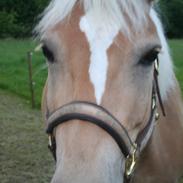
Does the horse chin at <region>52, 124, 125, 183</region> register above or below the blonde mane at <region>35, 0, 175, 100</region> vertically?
below

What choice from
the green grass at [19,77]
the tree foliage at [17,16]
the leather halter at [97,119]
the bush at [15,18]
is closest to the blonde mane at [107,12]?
the leather halter at [97,119]

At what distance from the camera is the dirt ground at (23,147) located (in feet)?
18.2

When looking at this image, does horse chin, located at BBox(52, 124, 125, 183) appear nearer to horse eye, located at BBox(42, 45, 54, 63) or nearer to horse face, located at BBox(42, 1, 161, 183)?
horse face, located at BBox(42, 1, 161, 183)

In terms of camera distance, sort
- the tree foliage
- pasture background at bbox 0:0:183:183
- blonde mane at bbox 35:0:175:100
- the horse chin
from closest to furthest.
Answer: the horse chin < blonde mane at bbox 35:0:175:100 < pasture background at bbox 0:0:183:183 < the tree foliage

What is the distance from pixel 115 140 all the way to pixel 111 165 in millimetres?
103

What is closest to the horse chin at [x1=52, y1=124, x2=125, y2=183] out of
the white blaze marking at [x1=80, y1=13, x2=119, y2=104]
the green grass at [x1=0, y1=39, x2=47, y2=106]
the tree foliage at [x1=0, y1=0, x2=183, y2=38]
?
the white blaze marking at [x1=80, y1=13, x2=119, y2=104]

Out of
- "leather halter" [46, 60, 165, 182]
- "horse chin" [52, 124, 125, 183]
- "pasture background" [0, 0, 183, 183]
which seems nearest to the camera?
"horse chin" [52, 124, 125, 183]

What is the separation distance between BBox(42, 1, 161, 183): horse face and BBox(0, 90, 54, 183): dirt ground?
137 inches

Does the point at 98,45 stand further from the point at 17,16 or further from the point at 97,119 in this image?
the point at 17,16

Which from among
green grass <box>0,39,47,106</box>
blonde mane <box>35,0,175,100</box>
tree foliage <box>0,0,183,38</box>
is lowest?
tree foliage <box>0,0,183,38</box>

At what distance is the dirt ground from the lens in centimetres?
555

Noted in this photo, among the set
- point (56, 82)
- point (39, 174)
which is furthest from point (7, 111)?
point (56, 82)

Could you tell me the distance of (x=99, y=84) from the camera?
1.94 meters

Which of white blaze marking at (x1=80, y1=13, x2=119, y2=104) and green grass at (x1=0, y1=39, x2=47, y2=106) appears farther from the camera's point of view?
green grass at (x1=0, y1=39, x2=47, y2=106)
